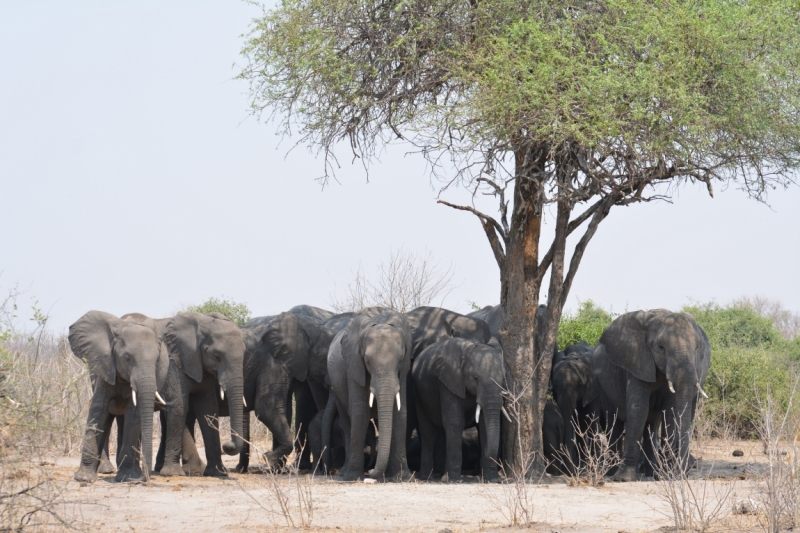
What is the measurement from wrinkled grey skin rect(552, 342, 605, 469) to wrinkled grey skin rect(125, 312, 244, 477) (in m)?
4.81

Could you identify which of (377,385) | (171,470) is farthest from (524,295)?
(171,470)

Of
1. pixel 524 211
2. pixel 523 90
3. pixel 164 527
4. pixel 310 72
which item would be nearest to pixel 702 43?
pixel 523 90

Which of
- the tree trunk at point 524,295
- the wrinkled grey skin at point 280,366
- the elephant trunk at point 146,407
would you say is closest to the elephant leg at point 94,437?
the elephant trunk at point 146,407

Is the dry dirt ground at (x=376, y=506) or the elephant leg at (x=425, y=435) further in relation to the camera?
the elephant leg at (x=425, y=435)

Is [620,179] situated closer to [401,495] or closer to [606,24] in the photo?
[606,24]

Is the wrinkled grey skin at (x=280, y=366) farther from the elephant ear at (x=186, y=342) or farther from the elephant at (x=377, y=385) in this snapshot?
the elephant ear at (x=186, y=342)

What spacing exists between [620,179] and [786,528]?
6723mm

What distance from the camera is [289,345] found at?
17.1 metres

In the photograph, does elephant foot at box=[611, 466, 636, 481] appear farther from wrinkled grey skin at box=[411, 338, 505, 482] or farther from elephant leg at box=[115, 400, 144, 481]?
elephant leg at box=[115, 400, 144, 481]

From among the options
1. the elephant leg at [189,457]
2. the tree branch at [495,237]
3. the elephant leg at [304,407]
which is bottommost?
the elephant leg at [189,457]

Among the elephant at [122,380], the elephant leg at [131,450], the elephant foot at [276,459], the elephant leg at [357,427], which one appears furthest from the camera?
the elephant foot at [276,459]

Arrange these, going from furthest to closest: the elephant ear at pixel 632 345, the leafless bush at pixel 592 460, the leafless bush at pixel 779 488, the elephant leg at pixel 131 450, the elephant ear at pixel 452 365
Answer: the elephant ear at pixel 632 345 < the elephant ear at pixel 452 365 < the elephant leg at pixel 131 450 < the leafless bush at pixel 592 460 < the leafless bush at pixel 779 488

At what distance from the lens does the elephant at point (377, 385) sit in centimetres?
1444

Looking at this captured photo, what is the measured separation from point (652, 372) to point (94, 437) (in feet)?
24.1
